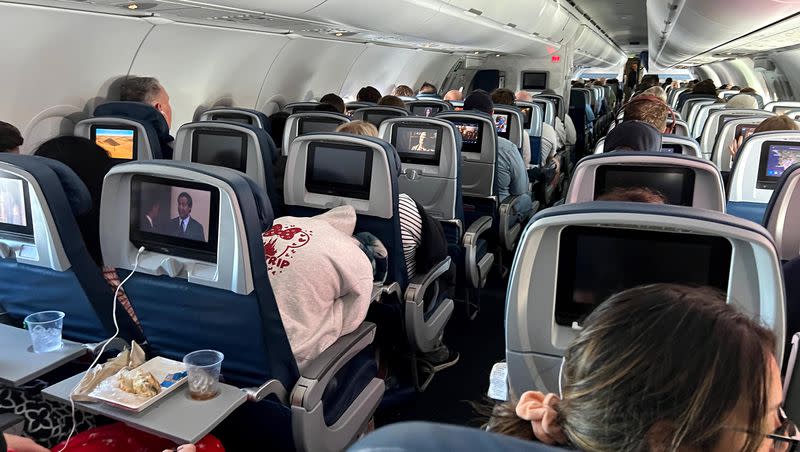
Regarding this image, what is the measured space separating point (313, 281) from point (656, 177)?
165 cm

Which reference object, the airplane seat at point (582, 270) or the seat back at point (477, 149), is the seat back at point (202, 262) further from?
the seat back at point (477, 149)

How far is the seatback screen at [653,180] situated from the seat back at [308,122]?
3006mm

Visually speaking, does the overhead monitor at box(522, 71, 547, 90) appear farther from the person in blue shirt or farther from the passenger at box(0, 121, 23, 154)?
the passenger at box(0, 121, 23, 154)

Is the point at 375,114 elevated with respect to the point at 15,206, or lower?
elevated

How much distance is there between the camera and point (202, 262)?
6.66ft

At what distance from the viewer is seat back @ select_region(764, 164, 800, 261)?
2.46m

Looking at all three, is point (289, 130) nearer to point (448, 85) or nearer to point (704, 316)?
point (704, 316)

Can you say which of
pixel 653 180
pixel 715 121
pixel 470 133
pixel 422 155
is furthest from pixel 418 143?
pixel 715 121

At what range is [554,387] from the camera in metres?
1.86

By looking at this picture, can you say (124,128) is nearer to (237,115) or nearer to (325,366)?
(237,115)

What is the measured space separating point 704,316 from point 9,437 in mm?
1974

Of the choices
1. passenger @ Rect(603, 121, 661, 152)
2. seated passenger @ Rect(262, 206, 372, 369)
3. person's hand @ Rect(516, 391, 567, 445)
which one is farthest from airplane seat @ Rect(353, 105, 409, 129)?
person's hand @ Rect(516, 391, 567, 445)

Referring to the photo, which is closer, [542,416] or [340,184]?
[542,416]

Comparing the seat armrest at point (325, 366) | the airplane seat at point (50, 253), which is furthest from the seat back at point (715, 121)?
the airplane seat at point (50, 253)
